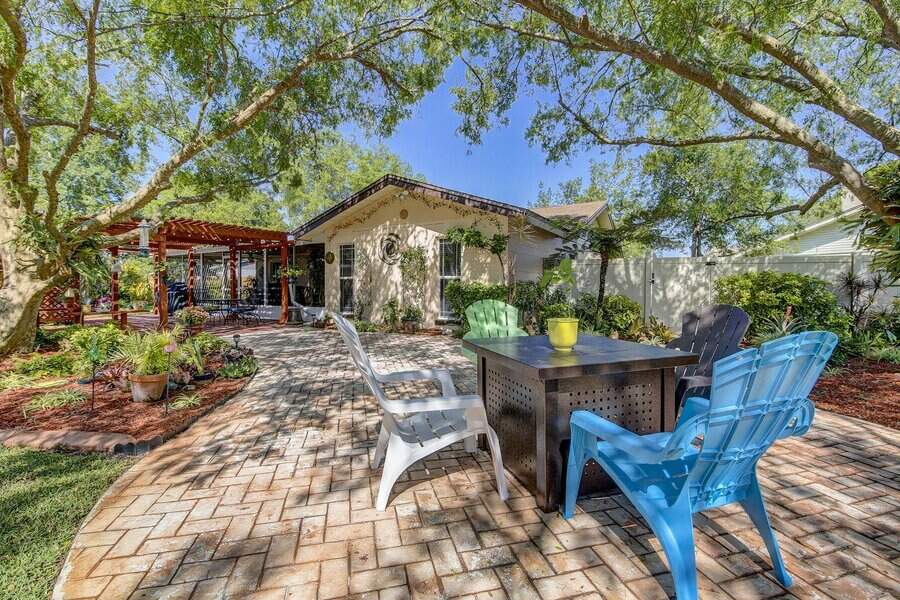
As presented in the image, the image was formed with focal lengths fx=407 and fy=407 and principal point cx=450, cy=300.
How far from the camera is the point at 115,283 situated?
10289mm

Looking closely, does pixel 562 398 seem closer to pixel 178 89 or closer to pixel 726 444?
pixel 726 444

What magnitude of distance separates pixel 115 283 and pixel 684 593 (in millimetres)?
12913

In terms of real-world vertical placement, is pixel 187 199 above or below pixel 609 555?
above

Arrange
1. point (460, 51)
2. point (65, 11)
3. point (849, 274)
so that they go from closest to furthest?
point (65, 11)
point (460, 51)
point (849, 274)

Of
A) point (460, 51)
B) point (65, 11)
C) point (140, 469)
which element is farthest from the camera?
point (460, 51)

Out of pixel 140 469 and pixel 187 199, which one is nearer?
pixel 140 469

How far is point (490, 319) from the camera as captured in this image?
460 cm

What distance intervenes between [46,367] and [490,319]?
5.60 meters

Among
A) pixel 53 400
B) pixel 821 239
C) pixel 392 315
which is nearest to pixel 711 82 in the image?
pixel 53 400

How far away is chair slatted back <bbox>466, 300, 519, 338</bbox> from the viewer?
4555 mm

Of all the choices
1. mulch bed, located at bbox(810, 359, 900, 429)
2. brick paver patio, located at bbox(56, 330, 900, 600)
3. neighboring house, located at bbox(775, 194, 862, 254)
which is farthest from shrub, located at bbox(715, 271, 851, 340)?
neighboring house, located at bbox(775, 194, 862, 254)

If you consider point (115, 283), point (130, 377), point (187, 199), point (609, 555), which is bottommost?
point (609, 555)

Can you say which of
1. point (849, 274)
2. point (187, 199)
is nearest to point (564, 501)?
point (187, 199)

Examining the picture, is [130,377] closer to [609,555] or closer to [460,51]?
[609,555]
